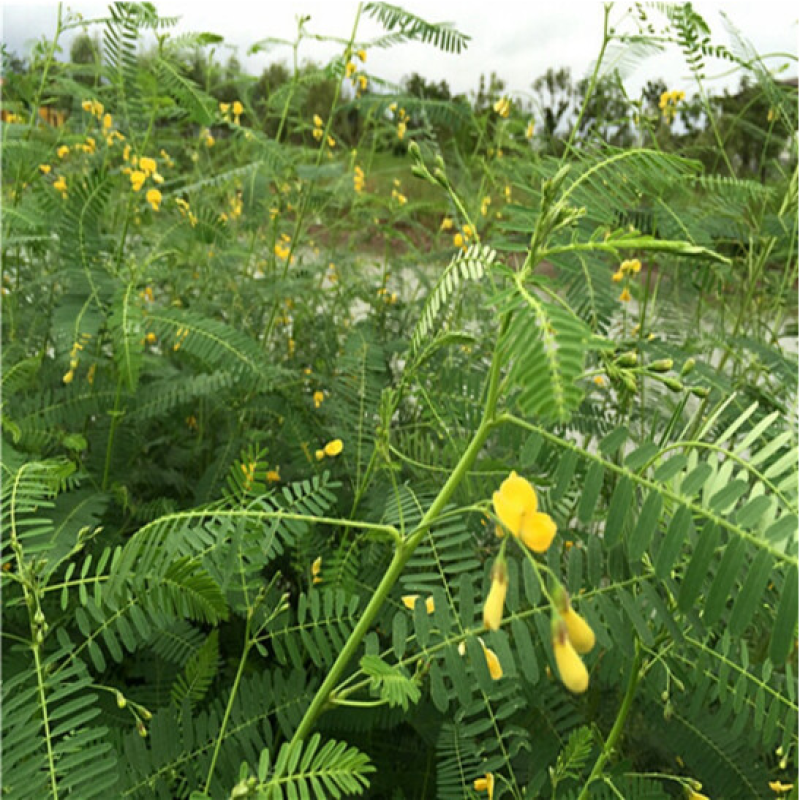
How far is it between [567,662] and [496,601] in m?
0.04

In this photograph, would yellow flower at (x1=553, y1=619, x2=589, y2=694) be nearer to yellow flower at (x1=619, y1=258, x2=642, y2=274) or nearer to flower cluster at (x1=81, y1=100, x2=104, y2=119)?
yellow flower at (x1=619, y1=258, x2=642, y2=274)

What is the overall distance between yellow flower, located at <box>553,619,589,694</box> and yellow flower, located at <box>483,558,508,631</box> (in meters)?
0.03

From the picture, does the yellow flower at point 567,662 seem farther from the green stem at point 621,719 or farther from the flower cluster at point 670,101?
the flower cluster at point 670,101

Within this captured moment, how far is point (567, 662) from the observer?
351 millimetres

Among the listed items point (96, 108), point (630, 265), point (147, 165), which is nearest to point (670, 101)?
point (630, 265)

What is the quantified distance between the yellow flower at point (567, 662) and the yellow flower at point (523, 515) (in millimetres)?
43

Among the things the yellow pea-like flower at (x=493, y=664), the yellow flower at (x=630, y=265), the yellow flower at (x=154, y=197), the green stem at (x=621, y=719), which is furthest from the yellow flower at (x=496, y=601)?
the yellow flower at (x=154, y=197)

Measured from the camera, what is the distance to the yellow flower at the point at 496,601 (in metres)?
0.36

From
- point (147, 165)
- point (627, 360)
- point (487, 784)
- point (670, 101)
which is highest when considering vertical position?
point (670, 101)

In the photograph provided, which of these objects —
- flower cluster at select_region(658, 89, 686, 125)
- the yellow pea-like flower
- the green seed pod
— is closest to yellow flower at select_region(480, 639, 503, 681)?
the yellow pea-like flower

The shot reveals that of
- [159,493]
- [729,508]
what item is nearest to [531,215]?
[729,508]

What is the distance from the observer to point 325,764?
0.48 meters

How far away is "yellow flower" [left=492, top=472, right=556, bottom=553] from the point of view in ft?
1.25

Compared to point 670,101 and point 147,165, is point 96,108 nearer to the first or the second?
point 147,165
